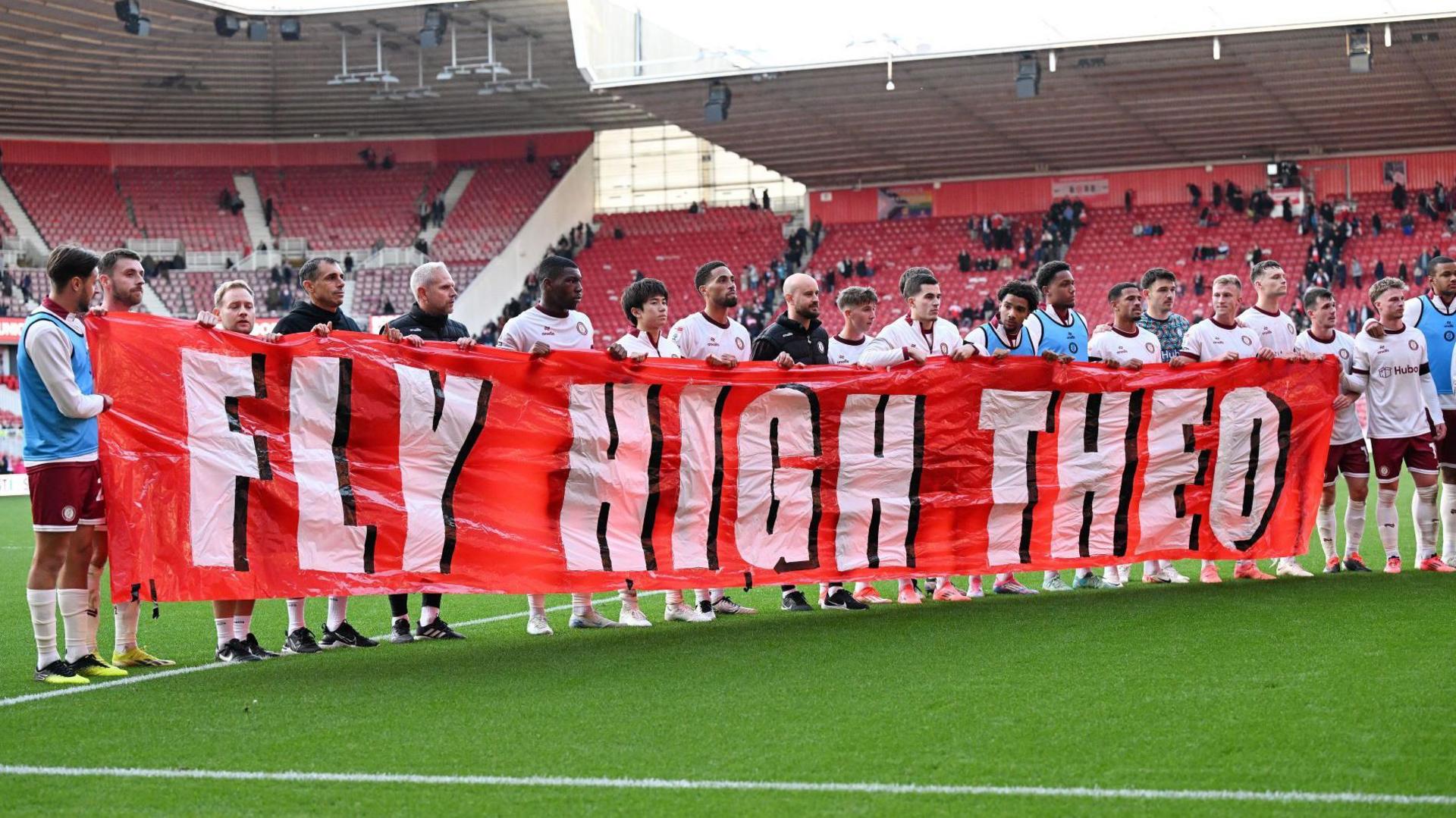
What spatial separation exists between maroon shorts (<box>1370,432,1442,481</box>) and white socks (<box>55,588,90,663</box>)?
766cm

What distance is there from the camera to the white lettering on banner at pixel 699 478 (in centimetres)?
791

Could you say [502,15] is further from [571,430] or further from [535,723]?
[535,723]

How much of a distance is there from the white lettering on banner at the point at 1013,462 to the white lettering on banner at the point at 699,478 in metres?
1.69

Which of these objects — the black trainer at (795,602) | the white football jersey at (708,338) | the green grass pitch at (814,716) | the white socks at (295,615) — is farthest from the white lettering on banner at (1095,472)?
the white socks at (295,615)

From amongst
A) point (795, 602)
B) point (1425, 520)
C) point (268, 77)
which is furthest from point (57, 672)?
point (268, 77)

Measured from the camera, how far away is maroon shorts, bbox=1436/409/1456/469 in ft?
32.6

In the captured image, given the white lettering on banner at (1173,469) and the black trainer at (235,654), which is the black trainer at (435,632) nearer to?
the black trainer at (235,654)

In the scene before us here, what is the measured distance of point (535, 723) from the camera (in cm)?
546

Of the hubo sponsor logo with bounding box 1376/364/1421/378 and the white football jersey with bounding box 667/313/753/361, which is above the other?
the white football jersey with bounding box 667/313/753/361

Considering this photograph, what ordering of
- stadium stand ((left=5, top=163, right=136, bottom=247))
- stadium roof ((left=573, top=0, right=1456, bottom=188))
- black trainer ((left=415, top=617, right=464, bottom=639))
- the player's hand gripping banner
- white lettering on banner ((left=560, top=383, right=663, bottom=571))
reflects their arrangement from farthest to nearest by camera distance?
1. stadium stand ((left=5, top=163, right=136, bottom=247))
2. stadium roof ((left=573, top=0, right=1456, bottom=188))
3. black trainer ((left=415, top=617, right=464, bottom=639))
4. white lettering on banner ((left=560, top=383, right=663, bottom=571))
5. the player's hand gripping banner

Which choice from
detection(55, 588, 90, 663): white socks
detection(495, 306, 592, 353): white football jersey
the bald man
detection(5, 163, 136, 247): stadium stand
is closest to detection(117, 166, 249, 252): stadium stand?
detection(5, 163, 136, 247): stadium stand

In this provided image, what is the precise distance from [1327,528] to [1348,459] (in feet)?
1.58

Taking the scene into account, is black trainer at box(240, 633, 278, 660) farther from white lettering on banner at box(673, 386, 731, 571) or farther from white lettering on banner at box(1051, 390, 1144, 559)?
white lettering on banner at box(1051, 390, 1144, 559)

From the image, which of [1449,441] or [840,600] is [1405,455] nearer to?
[1449,441]
